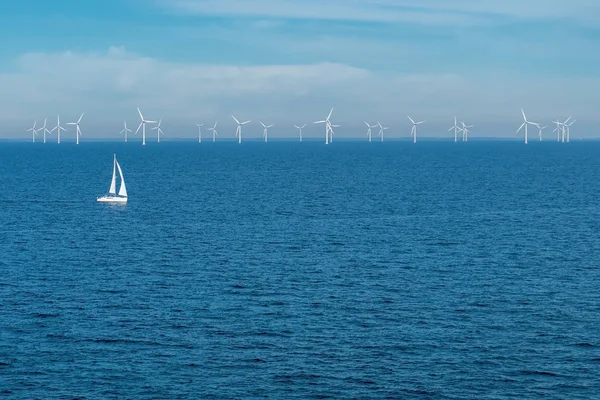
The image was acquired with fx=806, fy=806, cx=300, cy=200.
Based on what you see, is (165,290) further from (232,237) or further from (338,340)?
(232,237)

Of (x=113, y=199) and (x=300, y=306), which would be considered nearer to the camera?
(x=300, y=306)

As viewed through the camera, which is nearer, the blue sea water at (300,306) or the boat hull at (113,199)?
the blue sea water at (300,306)

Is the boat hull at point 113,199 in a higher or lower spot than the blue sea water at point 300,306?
higher

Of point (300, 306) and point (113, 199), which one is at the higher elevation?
point (113, 199)

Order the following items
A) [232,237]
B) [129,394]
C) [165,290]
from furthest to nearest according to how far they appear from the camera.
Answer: [232,237]
[165,290]
[129,394]

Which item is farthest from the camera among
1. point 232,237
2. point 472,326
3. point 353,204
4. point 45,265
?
point 353,204

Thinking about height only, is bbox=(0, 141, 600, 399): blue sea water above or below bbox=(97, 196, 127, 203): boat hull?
below

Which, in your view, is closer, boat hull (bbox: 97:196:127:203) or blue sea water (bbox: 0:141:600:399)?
blue sea water (bbox: 0:141:600:399)

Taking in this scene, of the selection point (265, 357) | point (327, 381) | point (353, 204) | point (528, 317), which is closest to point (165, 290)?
point (265, 357)
